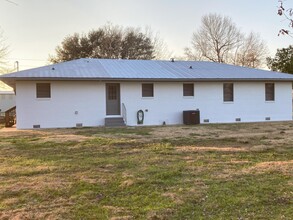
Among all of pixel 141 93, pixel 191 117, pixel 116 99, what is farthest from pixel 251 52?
pixel 116 99

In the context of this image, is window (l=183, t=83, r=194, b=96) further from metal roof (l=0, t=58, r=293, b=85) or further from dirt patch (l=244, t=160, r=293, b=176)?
dirt patch (l=244, t=160, r=293, b=176)

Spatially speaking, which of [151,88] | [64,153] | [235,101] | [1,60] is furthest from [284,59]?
[64,153]

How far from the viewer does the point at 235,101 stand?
2003 centimetres

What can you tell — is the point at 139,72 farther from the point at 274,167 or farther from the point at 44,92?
the point at 274,167

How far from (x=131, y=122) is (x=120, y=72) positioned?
9.41 ft

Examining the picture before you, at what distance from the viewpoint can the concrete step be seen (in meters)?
17.5

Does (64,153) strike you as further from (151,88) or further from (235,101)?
(235,101)

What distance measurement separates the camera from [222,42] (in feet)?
146

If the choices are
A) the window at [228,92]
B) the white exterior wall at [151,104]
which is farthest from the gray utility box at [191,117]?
the window at [228,92]

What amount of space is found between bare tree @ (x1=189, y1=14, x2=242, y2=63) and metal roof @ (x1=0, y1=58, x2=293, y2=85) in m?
22.0

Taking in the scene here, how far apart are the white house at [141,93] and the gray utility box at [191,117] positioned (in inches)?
16.1

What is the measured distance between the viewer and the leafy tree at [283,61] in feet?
109

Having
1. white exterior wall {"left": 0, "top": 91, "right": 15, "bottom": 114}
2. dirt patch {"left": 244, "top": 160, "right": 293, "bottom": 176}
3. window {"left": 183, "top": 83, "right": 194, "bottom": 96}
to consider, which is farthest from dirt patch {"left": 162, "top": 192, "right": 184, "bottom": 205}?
white exterior wall {"left": 0, "top": 91, "right": 15, "bottom": 114}

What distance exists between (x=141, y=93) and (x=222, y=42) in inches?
1149
